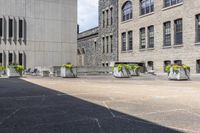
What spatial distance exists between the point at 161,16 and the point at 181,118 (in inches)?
1232

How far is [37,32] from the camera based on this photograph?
47094mm

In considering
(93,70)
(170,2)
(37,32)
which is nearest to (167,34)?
(170,2)

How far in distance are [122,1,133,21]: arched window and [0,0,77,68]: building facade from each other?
29.1ft

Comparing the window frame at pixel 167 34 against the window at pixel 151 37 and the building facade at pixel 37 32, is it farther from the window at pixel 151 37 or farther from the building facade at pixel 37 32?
the building facade at pixel 37 32

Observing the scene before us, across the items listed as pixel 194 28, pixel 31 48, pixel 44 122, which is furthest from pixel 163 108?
pixel 31 48

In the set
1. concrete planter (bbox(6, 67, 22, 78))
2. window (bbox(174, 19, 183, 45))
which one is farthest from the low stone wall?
window (bbox(174, 19, 183, 45))

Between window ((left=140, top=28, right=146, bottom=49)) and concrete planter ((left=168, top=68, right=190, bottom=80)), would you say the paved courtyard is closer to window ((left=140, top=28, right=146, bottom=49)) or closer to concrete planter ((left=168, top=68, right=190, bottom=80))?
concrete planter ((left=168, top=68, right=190, bottom=80))

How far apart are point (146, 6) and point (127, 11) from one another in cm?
502

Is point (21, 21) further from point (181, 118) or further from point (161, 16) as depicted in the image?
point (181, 118)

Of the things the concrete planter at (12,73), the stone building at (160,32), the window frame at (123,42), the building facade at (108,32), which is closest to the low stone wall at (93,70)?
the concrete planter at (12,73)

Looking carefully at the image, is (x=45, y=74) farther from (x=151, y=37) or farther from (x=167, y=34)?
(x=151, y=37)

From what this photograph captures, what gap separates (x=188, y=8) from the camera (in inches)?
1278

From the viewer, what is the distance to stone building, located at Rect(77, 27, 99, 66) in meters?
54.4

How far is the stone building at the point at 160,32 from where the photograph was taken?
32031mm
